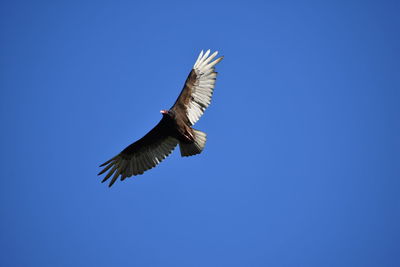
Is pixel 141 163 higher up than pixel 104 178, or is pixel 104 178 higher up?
pixel 141 163

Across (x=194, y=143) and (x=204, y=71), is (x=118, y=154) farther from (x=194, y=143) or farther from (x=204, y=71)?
(x=204, y=71)

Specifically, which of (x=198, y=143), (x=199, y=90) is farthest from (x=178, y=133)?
(x=199, y=90)

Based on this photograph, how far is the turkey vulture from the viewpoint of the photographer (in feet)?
42.5

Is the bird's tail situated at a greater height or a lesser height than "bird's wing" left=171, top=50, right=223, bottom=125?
lesser

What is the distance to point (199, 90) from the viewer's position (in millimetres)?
13133

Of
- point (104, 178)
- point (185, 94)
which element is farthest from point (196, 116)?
point (104, 178)

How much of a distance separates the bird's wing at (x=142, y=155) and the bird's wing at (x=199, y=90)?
80 centimetres

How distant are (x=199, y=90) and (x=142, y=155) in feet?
7.52

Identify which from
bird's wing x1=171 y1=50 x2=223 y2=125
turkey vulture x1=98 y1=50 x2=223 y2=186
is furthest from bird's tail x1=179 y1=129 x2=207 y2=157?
bird's wing x1=171 y1=50 x2=223 y2=125

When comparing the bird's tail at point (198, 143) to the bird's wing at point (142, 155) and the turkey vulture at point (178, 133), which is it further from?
the bird's wing at point (142, 155)

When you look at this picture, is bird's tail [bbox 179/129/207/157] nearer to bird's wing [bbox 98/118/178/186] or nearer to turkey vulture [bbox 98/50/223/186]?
turkey vulture [bbox 98/50/223/186]

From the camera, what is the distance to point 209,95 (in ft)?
43.0

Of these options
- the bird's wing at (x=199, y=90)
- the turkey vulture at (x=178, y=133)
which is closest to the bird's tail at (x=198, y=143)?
the turkey vulture at (x=178, y=133)

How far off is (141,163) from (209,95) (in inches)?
99.4
